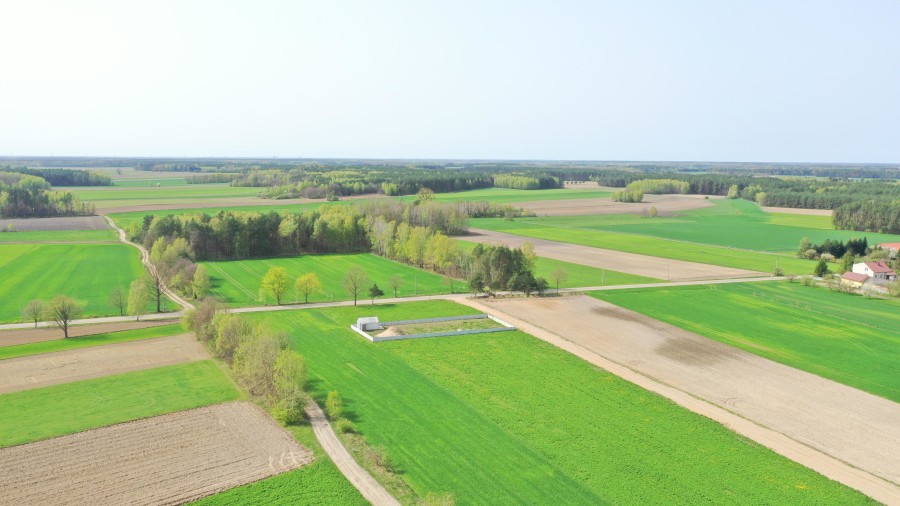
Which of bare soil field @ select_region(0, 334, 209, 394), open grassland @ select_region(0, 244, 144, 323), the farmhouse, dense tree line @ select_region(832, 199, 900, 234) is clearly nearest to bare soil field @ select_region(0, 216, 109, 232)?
open grassland @ select_region(0, 244, 144, 323)

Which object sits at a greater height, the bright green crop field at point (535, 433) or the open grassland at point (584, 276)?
the open grassland at point (584, 276)

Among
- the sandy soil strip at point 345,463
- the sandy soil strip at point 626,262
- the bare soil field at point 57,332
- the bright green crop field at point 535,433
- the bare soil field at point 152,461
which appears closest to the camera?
the bare soil field at point 152,461

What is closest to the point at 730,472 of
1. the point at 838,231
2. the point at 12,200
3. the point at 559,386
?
the point at 559,386

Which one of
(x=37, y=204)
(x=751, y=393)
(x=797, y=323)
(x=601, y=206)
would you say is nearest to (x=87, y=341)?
(x=751, y=393)

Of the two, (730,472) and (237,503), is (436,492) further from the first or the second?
(730,472)

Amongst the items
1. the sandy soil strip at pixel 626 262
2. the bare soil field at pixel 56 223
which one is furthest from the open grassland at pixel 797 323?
the bare soil field at pixel 56 223

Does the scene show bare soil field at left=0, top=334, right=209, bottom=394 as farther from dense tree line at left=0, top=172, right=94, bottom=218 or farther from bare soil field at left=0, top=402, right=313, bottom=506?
dense tree line at left=0, top=172, right=94, bottom=218

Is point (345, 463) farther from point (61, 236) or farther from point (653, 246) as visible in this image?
point (61, 236)

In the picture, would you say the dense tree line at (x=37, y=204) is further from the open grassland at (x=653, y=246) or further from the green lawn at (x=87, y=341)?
the green lawn at (x=87, y=341)
